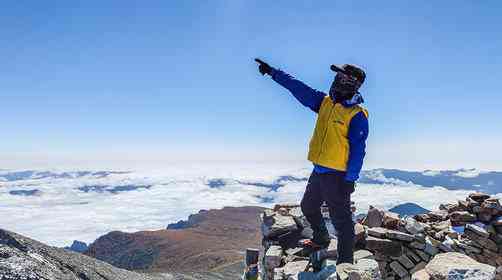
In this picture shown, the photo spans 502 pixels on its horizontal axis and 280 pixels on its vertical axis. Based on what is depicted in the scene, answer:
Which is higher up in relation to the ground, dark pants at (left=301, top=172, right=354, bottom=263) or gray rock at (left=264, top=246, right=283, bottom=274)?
dark pants at (left=301, top=172, right=354, bottom=263)

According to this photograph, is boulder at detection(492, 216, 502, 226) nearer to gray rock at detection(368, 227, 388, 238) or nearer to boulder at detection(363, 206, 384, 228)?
boulder at detection(363, 206, 384, 228)

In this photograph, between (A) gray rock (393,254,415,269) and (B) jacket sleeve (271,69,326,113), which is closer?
(B) jacket sleeve (271,69,326,113)

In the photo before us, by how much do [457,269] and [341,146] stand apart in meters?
2.80

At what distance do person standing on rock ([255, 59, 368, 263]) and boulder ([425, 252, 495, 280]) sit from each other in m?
1.51

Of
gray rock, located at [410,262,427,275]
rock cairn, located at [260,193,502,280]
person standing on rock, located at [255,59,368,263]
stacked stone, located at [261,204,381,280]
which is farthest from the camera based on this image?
gray rock, located at [410,262,427,275]

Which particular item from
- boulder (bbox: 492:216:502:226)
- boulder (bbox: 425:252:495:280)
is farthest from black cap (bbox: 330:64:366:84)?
boulder (bbox: 492:216:502:226)

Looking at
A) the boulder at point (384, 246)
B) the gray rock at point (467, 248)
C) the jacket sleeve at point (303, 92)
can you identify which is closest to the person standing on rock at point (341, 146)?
the jacket sleeve at point (303, 92)

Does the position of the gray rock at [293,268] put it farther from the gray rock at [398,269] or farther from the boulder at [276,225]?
the gray rock at [398,269]

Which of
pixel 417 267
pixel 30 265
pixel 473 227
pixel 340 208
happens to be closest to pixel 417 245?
pixel 417 267

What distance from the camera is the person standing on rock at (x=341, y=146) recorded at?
7.82m

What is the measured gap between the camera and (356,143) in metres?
7.79

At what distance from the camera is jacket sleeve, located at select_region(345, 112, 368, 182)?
775 centimetres

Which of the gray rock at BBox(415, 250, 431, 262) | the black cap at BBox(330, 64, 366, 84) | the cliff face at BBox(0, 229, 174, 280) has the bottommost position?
the gray rock at BBox(415, 250, 431, 262)

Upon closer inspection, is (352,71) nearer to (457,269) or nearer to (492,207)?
(457,269)
